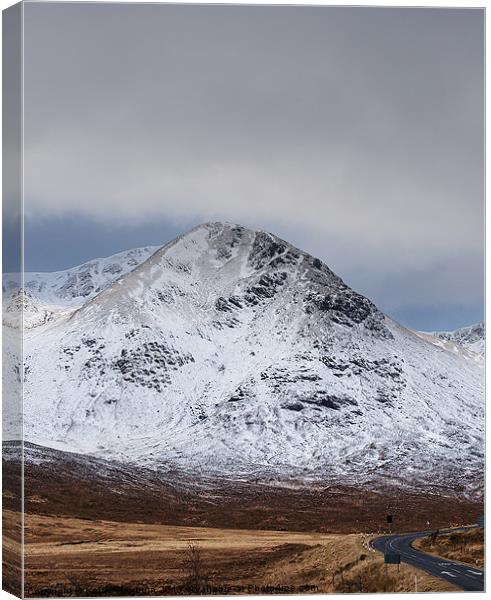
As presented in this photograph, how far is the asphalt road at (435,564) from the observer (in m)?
22.5

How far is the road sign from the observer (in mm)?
23125

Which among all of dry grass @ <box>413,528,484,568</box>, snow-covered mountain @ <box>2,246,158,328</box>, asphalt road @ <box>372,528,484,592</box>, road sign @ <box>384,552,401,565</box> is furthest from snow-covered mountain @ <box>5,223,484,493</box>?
road sign @ <box>384,552,401,565</box>

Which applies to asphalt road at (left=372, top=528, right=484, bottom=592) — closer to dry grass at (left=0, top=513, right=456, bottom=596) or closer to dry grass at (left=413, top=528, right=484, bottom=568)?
dry grass at (left=413, top=528, right=484, bottom=568)

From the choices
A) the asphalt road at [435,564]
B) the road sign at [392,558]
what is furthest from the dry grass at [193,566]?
the asphalt road at [435,564]

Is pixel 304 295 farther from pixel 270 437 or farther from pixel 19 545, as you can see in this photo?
pixel 19 545

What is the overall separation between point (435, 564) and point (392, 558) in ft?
4.00

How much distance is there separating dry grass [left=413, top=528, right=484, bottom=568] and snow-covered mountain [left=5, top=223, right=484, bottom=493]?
881 cm

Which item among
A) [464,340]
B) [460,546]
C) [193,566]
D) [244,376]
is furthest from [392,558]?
[244,376]

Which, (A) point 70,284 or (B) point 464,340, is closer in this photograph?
(B) point 464,340

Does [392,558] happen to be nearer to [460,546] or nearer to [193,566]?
[460,546]

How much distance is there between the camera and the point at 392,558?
23.5m

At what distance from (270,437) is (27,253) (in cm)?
1674

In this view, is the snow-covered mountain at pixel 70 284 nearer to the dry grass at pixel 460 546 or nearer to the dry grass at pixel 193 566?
the dry grass at pixel 193 566

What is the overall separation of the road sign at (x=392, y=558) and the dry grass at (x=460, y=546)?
1.56 meters
